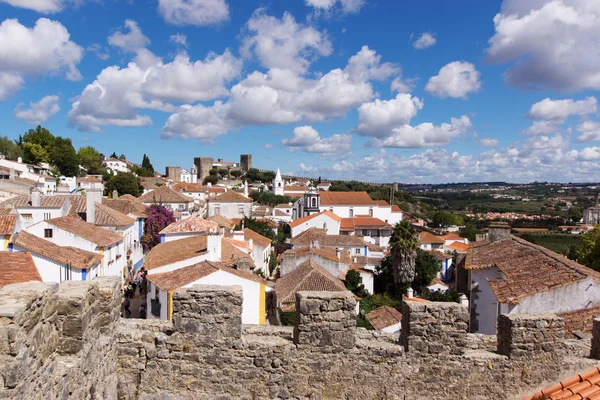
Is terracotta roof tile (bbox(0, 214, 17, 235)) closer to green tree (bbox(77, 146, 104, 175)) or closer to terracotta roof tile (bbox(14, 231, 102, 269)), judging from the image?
terracotta roof tile (bbox(14, 231, 102, 269))

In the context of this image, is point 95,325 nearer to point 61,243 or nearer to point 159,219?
point 61,243

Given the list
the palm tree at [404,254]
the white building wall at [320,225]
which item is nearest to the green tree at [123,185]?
the white building wall at [320,225]

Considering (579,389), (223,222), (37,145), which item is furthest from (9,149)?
(579,389)

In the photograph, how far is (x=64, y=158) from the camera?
7112 centimetres

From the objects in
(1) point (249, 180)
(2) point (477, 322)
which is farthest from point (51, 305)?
(1) point (249, 180)

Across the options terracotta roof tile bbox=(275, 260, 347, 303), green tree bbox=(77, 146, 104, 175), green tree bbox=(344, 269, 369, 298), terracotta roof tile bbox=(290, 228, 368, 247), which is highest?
green tree bbox=(77, 146, 104, 175)

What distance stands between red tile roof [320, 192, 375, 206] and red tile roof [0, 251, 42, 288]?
63149 millimetres

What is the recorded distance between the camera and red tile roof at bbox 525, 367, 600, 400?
12.3ft

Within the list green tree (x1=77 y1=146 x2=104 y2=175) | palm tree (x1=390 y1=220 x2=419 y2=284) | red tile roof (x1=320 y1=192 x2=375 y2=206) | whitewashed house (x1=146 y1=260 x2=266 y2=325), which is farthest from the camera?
green tree (x1=77 y1=146 x2=104 y2=175)

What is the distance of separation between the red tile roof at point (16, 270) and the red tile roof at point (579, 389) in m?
10.8

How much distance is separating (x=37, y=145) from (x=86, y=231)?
60333mm

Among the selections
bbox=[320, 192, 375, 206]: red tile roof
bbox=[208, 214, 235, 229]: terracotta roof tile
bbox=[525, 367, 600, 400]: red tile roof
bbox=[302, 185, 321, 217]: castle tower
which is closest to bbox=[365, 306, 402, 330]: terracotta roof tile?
bbox=[525, 367, 600, 400]: red tile roof

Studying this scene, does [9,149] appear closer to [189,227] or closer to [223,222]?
[223,222]

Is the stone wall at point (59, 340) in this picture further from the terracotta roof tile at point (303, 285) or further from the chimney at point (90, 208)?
the chimney at point (90, 208)
